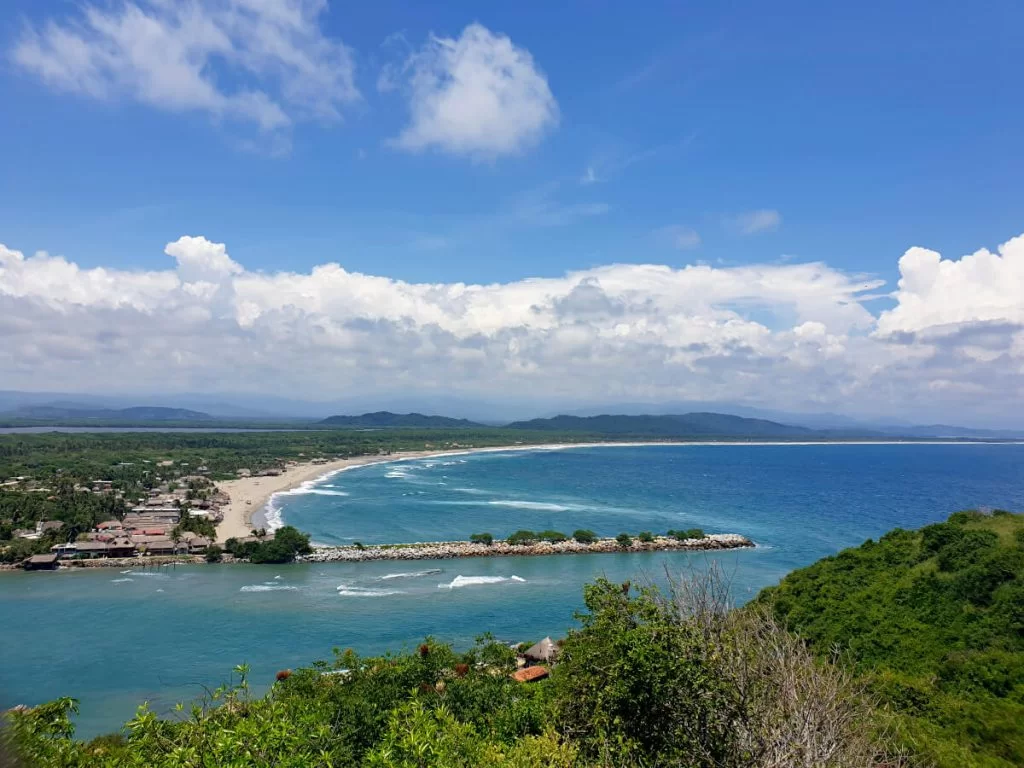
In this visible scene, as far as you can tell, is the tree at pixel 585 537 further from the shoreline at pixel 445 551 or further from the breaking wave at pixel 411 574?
the breaking wave at pixel 411 574

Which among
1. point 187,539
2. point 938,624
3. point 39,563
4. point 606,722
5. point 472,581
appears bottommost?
point 472,581

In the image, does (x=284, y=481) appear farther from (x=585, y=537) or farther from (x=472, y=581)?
(x=472, y=581)

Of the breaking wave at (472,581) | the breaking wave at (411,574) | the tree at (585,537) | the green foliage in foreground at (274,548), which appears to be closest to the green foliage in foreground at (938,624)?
the breaking wave at (472,581)

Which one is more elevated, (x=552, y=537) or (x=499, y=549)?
(x=552, y=537)

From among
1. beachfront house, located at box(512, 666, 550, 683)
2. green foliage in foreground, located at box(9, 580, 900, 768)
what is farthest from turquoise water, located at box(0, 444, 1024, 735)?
beachfront house, located at box(512, 666, 550, 683)

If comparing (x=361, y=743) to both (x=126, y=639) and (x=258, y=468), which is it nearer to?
(x=126, y=639)

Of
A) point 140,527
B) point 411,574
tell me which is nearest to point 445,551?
point 411,574

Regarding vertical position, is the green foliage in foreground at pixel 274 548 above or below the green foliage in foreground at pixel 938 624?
below
